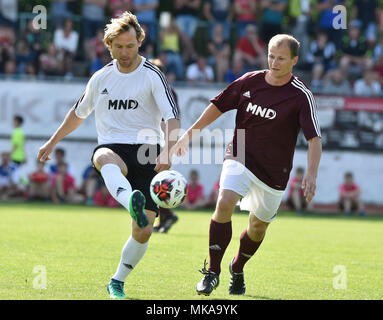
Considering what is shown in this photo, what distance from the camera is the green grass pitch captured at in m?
7.84

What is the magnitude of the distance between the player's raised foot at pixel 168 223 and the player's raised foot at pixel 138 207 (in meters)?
7.08

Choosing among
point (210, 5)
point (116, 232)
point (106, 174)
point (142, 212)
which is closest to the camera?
point (142, 212)

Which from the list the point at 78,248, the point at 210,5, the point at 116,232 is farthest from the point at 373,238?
the point at 210,5

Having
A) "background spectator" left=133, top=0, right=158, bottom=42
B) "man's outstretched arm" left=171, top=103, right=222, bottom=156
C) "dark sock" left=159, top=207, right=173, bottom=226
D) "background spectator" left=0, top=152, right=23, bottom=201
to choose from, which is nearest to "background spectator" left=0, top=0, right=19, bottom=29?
"background spectator" left=133, top=0, right=158, bottom=42

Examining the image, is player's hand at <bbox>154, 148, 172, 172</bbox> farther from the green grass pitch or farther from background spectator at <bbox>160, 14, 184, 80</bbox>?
background spectator at <bbox>160, 14, 184, 80</bbox>

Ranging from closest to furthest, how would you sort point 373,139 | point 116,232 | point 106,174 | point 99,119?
point 106,174 < point 99,119 < point 116,232 < point 373,139

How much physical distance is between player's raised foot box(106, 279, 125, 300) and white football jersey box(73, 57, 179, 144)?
1.29m

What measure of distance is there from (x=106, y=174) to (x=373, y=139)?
15825 millimetres

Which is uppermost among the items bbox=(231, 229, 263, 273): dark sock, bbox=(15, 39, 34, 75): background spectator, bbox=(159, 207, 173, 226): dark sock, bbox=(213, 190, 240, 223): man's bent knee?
bbox=(15, 39, 34, 75): background spectator

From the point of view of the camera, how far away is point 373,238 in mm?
14938

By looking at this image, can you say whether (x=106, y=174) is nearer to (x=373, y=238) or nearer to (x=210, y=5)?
(x=373, y=238)

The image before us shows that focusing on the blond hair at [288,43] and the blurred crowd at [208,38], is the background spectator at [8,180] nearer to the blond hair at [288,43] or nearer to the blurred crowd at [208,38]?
the blurred crowd at [208,38]

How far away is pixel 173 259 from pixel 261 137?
3080 mm

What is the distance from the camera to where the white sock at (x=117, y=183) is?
706 cm
